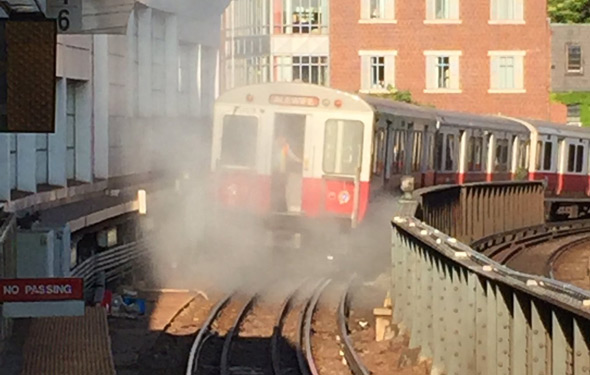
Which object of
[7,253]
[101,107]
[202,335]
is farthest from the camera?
[101,107]

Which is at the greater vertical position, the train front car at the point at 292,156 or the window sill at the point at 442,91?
the window sill at the point at 442,91

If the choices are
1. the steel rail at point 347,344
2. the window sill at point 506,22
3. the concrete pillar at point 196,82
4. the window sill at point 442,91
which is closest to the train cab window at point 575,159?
the concrete pillar at point 196,82

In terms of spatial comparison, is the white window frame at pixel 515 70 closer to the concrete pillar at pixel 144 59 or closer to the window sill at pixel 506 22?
the window sill at pixel 506 22

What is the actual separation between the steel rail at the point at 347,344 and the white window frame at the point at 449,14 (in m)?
31.7

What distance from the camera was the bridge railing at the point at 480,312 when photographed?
7.28 meters

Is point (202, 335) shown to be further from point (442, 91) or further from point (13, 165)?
point (442, 91)

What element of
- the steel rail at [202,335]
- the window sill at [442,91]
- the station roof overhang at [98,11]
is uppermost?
the window sill at [442,91]

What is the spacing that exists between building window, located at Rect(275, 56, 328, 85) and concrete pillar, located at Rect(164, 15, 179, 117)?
65.0 ft

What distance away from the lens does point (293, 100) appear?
1933 centimetres

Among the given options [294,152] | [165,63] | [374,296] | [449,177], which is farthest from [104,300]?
[165,63]

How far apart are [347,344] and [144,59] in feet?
43.4

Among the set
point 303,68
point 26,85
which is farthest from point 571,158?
point 26,85

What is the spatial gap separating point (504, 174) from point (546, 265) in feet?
25.3

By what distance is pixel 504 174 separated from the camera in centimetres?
2791
